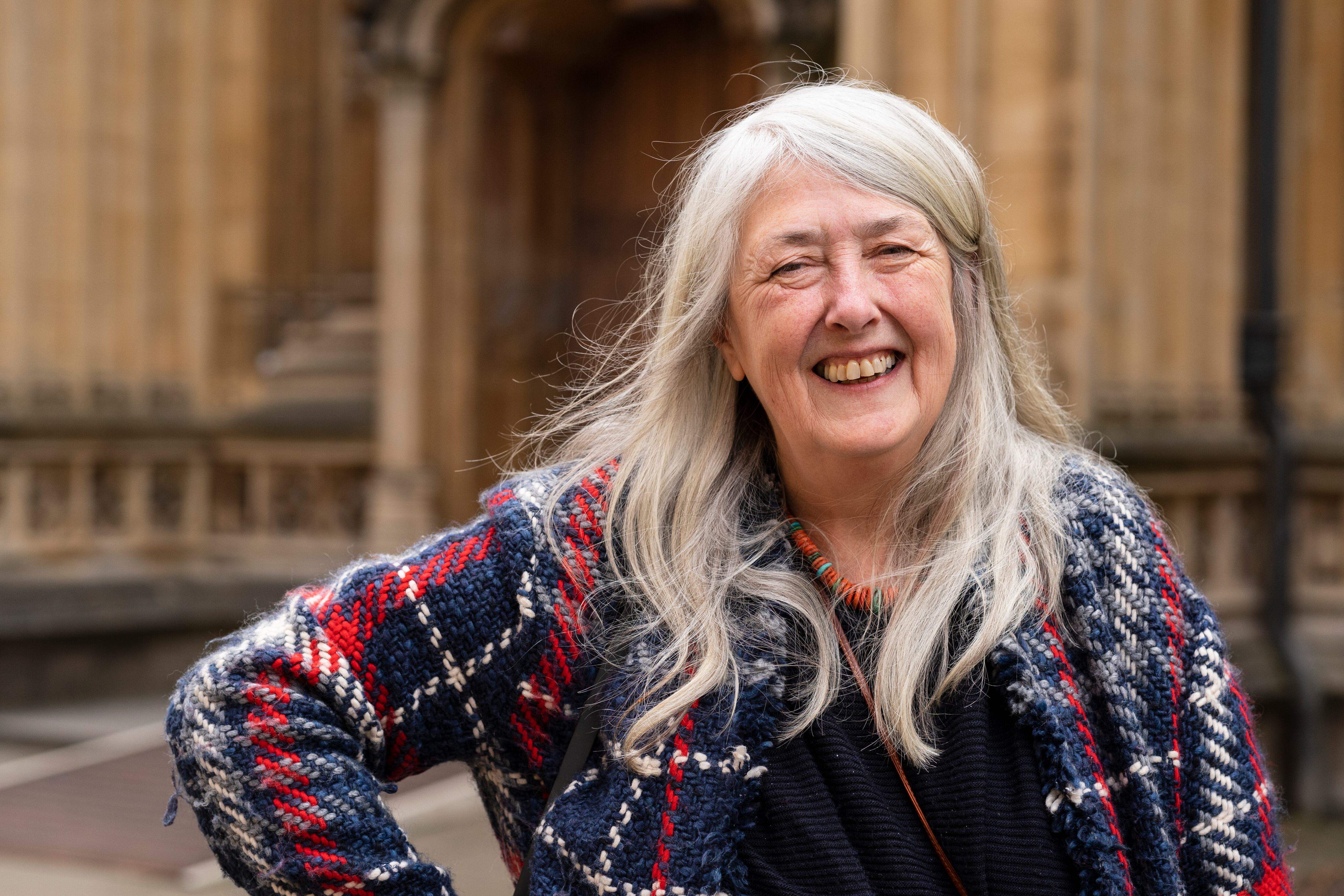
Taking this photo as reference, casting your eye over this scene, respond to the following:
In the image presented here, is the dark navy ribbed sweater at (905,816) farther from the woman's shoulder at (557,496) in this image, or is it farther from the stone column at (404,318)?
the stone column at (404,318)

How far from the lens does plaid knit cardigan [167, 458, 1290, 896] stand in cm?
165

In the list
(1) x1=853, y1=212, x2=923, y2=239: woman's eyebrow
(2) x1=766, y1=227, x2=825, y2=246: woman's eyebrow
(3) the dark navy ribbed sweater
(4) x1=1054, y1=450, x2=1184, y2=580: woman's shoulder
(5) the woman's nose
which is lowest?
(3) the dark navy ribbed sweater

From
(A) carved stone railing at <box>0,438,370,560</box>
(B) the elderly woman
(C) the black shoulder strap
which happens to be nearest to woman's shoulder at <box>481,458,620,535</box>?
(B) the elderly woman

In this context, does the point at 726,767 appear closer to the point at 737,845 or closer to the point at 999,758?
→ the point at 737,845

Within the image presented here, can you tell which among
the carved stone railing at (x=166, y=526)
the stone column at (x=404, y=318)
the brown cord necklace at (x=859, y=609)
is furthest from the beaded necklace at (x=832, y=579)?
the stone column at (x=404, y=318)

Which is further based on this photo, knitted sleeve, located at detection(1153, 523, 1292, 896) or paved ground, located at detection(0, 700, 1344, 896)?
paved ground, located at detection(0, 700, 1344, 896)

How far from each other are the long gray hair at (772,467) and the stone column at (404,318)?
5596mm

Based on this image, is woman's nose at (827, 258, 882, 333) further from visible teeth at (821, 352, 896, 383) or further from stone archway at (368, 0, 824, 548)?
stone archway at (368, 0, 824, 548)

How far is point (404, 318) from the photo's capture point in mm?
7465

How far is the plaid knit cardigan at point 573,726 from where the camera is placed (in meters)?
1.65

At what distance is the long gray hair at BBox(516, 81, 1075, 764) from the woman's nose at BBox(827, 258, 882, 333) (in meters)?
0.10

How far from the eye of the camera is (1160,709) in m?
1.67

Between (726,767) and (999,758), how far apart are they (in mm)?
325

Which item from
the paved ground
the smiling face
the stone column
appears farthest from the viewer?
the stone column
